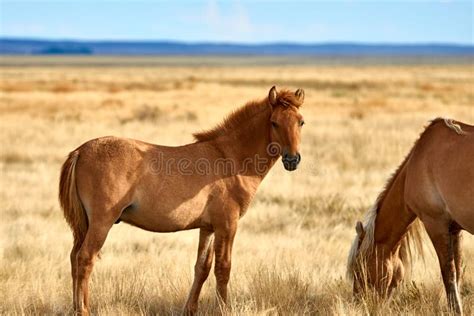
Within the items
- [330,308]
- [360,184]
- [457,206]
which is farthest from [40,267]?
[360,184]

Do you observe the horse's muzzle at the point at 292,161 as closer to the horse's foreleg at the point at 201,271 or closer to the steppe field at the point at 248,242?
the horse's foreleg at the point at 201,271

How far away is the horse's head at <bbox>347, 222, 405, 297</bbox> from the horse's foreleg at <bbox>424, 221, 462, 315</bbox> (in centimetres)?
50

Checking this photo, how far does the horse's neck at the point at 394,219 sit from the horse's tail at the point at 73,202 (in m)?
2.59

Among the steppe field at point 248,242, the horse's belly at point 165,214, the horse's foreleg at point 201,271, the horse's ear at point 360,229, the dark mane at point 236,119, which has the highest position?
the dark mane at point 236,119

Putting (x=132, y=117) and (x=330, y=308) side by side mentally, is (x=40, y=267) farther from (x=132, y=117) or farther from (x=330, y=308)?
(x=132, y=117)

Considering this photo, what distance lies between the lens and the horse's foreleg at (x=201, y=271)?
251 inches

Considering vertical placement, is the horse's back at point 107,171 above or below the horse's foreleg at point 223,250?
above

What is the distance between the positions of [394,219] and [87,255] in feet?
8.87

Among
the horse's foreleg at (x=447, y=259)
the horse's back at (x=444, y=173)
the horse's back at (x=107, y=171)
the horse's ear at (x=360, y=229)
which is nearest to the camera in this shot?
the horse's back at (x=444, y=173)

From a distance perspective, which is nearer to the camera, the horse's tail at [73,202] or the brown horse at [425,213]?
the brown horse at [425,213]

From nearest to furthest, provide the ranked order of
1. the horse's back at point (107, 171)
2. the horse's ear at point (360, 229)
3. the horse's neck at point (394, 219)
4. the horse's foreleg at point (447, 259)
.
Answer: the horse's back at point (107, 171) < the horse's foreleg at point (447, 259) < the horse's neck at point (394, 219) < the horse's ear at point (360, 229)

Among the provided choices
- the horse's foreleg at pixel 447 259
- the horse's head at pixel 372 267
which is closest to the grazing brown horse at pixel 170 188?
the horse's head at pixel 372 267

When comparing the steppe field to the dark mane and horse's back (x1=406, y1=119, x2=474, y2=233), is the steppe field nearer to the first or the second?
horse's back (x1=406, y1=119, x2=474, y2=233)

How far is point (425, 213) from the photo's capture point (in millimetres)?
6148
